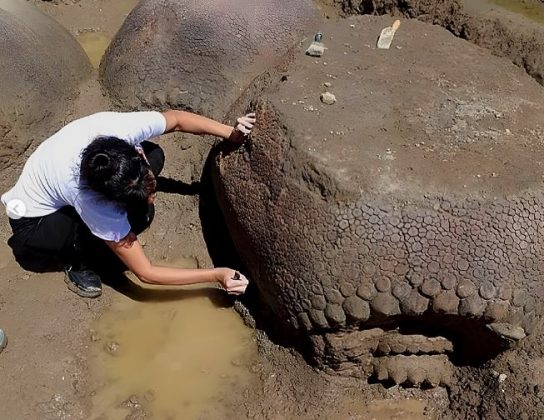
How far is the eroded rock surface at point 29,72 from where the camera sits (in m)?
2.68

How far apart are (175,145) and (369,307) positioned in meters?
1.23

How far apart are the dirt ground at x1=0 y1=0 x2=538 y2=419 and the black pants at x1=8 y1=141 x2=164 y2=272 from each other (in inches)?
1.8

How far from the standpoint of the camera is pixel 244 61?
266 centimetres

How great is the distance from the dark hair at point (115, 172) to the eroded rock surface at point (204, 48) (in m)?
0.86

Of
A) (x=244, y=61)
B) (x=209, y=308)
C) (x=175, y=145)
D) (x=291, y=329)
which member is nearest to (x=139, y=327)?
(x=209, y=308)

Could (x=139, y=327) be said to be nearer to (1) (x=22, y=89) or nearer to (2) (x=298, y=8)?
(1) (x=22, y=89)

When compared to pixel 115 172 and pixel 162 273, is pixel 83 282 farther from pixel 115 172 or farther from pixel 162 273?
pixel 115 172

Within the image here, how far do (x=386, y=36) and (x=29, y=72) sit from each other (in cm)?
143

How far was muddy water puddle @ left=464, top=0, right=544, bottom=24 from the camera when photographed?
3.65m

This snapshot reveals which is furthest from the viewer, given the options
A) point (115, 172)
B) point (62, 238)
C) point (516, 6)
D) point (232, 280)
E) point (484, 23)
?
point (516, 6)

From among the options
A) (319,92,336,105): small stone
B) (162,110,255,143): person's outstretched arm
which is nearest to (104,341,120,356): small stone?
(162,110,255,143): person's outstretched arm

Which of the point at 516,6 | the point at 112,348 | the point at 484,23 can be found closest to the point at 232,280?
the point at 112,348

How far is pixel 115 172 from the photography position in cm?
181

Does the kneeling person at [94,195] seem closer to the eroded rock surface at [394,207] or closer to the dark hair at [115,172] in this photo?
the dark hair at [115,172]
